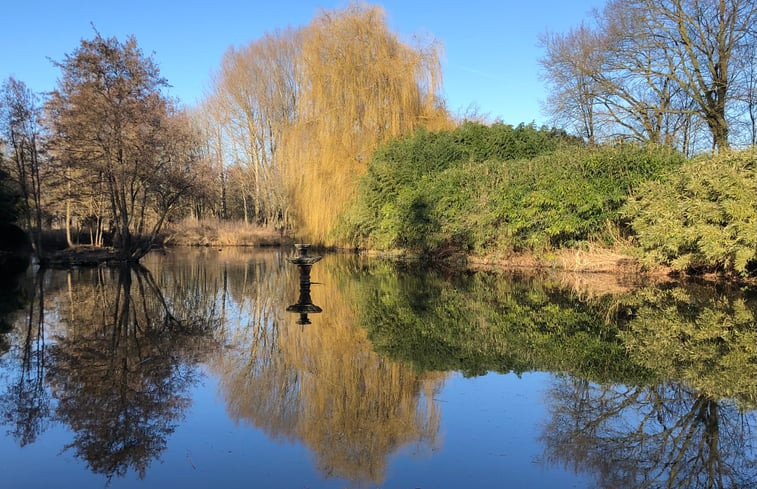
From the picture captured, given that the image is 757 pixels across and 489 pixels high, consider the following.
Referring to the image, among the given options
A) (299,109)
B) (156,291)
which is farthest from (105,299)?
(299,109)

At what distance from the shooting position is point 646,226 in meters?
12.8

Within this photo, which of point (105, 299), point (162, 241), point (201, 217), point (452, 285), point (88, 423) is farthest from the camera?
point (201, 217)

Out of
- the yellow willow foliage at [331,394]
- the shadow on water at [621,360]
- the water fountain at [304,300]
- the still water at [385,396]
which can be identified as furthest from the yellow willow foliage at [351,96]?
the yellow willow foliage at [331,394]

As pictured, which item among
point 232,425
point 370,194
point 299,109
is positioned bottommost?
point 232,425

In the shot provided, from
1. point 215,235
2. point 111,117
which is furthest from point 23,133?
point 215,235

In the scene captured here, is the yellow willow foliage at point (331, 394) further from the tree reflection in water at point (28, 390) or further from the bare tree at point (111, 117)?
the bare tree at point (111, 117)

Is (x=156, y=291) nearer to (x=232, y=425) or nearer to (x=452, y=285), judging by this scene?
(x=452, y=285)

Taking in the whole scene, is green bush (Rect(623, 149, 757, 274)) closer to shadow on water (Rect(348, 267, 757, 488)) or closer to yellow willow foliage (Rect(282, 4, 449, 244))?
shadow on water (Rect(348, 267, 757, 488))

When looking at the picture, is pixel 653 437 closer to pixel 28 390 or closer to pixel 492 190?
pixel 28 390

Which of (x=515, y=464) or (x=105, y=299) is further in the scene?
(x=105, y=299)

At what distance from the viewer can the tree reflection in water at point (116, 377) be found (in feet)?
12.4

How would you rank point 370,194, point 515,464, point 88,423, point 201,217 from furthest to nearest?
point 201,217 → point 370,194 → point 88,423 → point 515,464

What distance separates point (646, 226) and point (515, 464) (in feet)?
36.4

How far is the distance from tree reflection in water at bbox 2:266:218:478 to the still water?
0.03 meters
